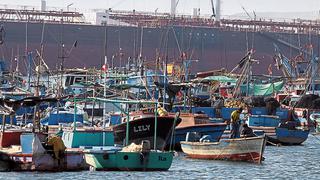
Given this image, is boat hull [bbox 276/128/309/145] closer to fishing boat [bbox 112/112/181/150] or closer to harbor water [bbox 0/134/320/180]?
harbor water [bbox 0/134/320/180]

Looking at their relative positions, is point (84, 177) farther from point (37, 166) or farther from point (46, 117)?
point (46, 117)

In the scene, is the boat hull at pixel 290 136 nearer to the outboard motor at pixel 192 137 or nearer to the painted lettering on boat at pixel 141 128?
the outboard motor at pixel 192 137

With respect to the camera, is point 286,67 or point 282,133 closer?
point 282,133

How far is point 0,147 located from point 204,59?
86734 millimetres

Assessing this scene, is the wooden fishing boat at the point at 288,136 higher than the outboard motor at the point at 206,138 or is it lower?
lower

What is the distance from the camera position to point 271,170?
37.0 m

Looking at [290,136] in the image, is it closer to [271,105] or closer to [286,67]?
[271,105]

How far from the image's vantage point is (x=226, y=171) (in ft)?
117

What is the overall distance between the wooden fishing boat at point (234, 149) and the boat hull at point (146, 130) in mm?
1314

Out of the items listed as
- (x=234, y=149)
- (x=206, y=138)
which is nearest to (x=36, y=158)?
(x=234, y=149)

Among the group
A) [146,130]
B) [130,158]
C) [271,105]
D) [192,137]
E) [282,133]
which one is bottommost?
[282,133]

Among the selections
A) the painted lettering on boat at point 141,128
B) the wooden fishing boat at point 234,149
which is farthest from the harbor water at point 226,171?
the painted lettering on boat at point 141,128

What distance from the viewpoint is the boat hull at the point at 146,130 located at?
131 ft

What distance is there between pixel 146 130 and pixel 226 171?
5.29 metres
